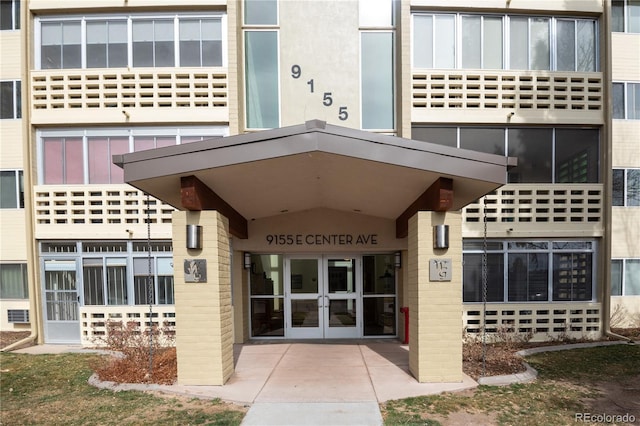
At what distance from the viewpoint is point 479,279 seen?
9.62 meters

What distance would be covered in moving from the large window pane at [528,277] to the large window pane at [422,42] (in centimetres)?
555

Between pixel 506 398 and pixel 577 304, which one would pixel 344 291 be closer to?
pixel 506 398

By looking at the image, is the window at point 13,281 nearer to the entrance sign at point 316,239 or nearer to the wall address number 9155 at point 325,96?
the entrance sign at point 316,239

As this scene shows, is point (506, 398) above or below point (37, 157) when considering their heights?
below

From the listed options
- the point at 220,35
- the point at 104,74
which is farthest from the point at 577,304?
the point at 104,74

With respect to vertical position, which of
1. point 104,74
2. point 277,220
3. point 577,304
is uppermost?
point 104,74

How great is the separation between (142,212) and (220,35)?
16.5ft

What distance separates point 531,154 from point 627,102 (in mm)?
3453

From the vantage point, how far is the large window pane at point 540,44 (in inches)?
389

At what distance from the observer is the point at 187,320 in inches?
234

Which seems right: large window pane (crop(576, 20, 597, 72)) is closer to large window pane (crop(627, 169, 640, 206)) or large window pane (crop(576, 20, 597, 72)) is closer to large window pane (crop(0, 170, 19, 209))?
large window pane (crop(627, 169, 640, 206))

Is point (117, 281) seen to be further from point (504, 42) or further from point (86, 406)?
point (504, 42)

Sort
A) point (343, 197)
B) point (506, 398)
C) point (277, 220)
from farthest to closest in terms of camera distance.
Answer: point (277, 220)
point (343, 197)
point (506, 398)

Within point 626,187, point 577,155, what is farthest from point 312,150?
point 626,187
